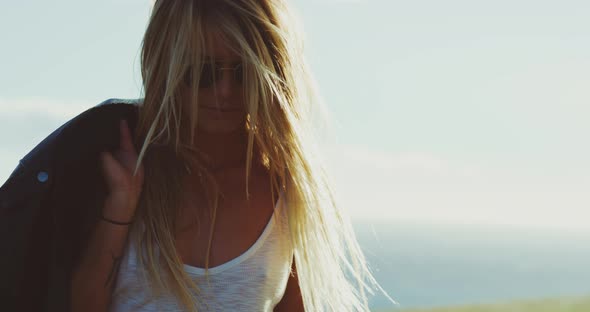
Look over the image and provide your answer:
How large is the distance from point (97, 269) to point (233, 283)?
49 cm

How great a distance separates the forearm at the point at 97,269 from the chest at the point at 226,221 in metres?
0.26

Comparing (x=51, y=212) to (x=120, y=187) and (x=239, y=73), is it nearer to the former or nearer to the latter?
(x=120, y=187)

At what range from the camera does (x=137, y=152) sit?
3.21 metres

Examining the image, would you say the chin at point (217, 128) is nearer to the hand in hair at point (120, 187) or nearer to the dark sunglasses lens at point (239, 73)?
the dark sunglasses lens at point (239, 73)

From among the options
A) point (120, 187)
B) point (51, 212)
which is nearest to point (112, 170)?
point (120, 187)

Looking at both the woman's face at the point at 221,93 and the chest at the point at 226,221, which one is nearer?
the woman's face at the point at 221,93

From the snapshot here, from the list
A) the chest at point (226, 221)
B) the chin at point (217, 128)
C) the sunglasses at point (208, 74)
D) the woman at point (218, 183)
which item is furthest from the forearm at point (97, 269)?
the sunglasses at point (208, 74)

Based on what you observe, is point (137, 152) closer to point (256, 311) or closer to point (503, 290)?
point (256, 311)

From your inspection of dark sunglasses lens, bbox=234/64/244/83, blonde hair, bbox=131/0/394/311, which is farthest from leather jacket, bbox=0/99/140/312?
dark sunglasses lens, bbox=234/64/244/83

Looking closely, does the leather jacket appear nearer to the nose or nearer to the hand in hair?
the hand in hair

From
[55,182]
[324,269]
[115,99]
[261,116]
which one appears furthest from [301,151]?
[55,182]

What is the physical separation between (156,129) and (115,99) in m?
0.20

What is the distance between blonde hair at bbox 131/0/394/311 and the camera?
3.14 m

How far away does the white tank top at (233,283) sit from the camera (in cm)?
316
